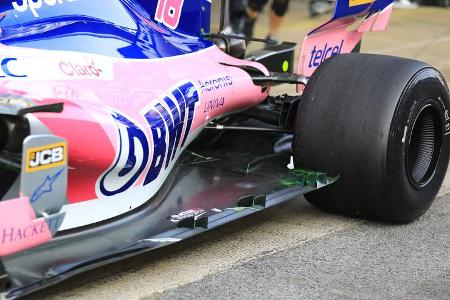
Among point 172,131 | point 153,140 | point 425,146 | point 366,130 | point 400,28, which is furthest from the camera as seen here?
point 400,28

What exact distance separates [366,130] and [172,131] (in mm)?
924

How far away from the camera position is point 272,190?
404 cm

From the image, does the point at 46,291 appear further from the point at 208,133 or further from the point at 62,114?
the point at 208,133

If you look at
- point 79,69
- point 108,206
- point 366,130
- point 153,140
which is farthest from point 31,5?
point 366,130

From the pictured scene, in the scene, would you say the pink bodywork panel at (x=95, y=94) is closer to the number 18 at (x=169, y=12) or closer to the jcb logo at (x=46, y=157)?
the jcb logo at (x=46, y=157)

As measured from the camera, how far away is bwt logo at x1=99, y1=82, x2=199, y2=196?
11.4ft

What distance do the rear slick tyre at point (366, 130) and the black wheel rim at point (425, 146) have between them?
5cm

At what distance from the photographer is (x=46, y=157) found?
2.95 meters

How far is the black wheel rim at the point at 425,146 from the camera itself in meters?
4.39

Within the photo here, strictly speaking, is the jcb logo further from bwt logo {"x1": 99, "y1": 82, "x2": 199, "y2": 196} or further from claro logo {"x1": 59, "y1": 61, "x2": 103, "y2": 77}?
claro logo {"x1": 59, "y1": 61, "x2": 103, "y2": 77}

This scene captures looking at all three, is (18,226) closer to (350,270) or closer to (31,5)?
(31,5)

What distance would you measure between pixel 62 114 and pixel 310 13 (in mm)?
10141

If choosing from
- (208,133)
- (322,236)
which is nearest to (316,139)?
(322,236)

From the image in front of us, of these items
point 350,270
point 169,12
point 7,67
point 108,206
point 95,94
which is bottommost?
point 350,270
